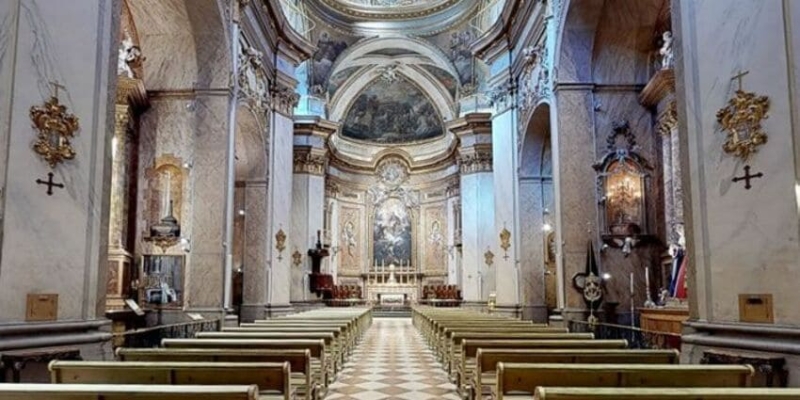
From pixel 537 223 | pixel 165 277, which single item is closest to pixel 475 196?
pixel 537 223

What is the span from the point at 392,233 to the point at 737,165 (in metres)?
28.0

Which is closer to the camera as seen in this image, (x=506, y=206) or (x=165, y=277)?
(x=165, y=277)

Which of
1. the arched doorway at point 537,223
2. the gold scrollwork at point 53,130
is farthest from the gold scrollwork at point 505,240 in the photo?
the gold scrollwork at point 53,130

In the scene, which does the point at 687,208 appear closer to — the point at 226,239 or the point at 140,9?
the point at 226,239

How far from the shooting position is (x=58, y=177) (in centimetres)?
586

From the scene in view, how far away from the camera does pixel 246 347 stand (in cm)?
630

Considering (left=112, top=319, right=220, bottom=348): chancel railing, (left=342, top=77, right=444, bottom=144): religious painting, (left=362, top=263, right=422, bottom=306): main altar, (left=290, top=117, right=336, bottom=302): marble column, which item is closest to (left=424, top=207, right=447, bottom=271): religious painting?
A: (left=362, top=263, right=422, bottom=306): main altar

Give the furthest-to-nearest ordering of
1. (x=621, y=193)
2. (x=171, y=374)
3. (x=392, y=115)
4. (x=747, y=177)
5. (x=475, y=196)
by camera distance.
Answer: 1. (x=392, y=115)
2. (x=475, y=196)
3. (x=621, y=193)
4. (x=747, y=177)
5. (x=171, y=374)

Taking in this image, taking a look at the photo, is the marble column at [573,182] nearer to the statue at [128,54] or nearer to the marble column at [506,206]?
the marble column at [506,206]

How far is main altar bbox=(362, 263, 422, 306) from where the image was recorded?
31.8 meters

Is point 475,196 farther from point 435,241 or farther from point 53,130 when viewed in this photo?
point 53,130

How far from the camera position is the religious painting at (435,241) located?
32438 millimetres

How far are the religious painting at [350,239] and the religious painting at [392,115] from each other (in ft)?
12.8

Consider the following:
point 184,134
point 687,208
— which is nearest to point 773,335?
point 687,208
